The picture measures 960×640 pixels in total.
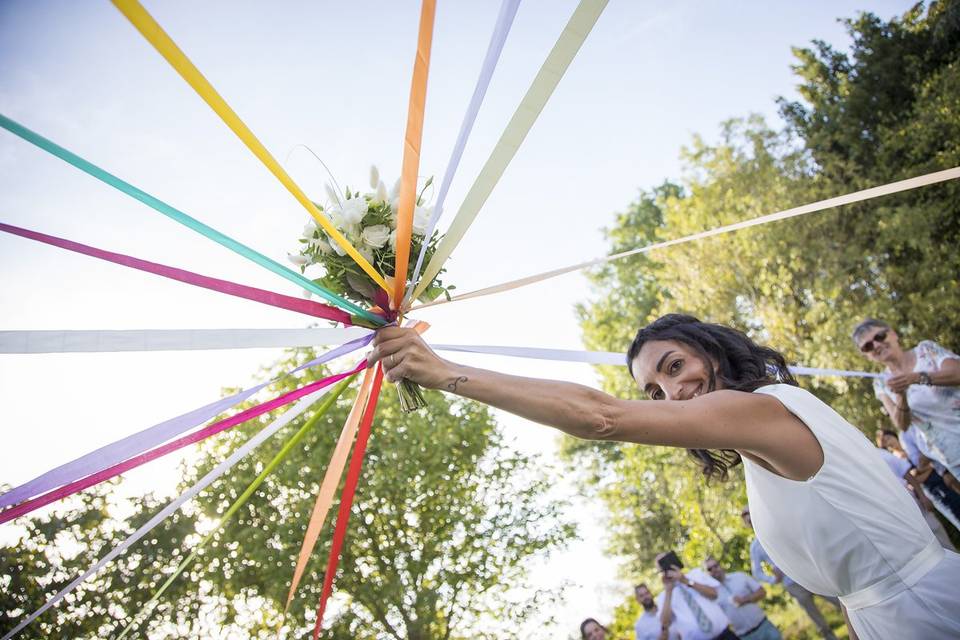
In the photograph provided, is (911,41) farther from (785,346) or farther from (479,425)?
(479,425)

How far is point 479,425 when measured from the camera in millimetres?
12180

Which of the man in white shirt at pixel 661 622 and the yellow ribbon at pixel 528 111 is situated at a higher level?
the yellow ribbon at pixel 528 111

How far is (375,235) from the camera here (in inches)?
91.4

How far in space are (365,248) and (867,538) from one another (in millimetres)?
1934

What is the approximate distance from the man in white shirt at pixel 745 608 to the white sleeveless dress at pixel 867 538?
5360 millimetres

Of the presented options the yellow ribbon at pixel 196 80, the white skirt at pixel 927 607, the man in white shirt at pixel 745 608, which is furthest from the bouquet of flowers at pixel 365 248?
the man in white shirt at pixel 745 608

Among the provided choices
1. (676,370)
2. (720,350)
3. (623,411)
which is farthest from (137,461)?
(720,350)

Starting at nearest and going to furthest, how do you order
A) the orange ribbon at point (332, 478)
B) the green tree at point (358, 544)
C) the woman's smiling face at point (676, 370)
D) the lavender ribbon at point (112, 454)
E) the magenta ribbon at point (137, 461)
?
the lavender ribbon at point (112, 454), the magenta ribbon at point (137, 461), the woman's smiling face at point (676, 370), the orange ribbon at point (332, 478), the green tree at point (358, 544)

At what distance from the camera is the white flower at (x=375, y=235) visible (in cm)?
231

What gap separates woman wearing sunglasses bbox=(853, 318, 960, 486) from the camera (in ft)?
15.0

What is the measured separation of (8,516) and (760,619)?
22.9ft

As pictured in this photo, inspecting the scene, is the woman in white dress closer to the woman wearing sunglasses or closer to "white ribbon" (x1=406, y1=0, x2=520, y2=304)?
"white ribbon" (x1=406, y1=0, x2=520, y2=304)

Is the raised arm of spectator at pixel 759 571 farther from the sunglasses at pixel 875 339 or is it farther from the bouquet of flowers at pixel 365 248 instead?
the bouquet of flowers at pixel 365 248

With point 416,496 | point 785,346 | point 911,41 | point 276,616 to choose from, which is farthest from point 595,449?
point 911,41
